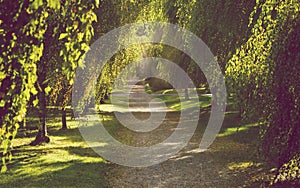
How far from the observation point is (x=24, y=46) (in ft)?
12.8

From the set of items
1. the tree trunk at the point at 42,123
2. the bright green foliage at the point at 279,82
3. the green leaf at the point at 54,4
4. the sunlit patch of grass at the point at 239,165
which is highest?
the green leaf at the point at 54,4

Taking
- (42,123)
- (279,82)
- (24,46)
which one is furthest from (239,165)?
(24,46)

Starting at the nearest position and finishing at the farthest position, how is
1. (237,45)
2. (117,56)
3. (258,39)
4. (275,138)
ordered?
(275,138), (258,39), (237,45), (117,56)

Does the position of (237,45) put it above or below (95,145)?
above

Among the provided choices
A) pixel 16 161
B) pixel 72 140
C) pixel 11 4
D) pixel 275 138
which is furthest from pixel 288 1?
pixel 72 140

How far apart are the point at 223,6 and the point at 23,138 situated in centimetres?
1141

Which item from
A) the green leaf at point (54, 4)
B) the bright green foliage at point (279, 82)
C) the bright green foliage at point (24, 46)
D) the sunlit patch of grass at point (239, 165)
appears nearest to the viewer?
the green leaf at point (54, 4)

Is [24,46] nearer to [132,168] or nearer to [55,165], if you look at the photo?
[132,168]

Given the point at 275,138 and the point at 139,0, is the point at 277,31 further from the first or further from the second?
the point at 139,0

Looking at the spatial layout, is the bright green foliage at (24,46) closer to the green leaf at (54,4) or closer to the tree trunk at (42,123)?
the green leaf at (54,4)

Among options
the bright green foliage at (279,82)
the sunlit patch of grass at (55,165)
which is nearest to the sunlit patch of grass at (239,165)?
the sunlit patch of grass at (55,165)

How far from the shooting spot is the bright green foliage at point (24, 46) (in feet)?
12.8

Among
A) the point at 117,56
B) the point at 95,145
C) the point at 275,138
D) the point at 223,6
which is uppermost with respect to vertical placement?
the point at 223,6

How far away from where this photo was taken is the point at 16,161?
1423 cm
